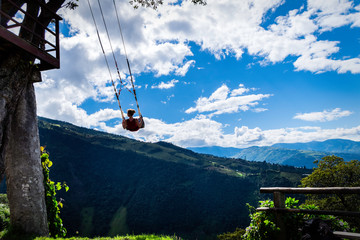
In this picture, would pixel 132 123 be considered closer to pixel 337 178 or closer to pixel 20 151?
pixel 20 151

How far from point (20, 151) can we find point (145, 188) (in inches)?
5287

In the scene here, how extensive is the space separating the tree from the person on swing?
3041 millimetres

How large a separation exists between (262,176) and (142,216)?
231 ft

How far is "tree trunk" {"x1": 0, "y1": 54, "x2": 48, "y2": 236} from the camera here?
6.60 meters

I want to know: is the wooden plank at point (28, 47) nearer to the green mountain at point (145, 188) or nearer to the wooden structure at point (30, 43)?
the wooden structure at point (30, 43)

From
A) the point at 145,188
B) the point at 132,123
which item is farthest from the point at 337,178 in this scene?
the point at 145,188

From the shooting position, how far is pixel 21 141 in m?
7.13

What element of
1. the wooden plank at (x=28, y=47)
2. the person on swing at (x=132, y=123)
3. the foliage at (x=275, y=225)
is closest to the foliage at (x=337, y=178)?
the foliage at (x=275, y=225)

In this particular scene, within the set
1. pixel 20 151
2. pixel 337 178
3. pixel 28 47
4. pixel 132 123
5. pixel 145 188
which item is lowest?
pixel 145 188

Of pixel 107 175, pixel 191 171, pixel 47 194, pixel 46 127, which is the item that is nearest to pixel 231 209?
pixel 191 171

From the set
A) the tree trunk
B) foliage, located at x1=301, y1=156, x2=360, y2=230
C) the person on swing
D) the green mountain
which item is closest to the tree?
the tree trunk

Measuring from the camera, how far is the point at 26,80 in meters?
7.62

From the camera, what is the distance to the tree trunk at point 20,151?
6.60m

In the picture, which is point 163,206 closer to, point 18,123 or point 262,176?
point 262,176
